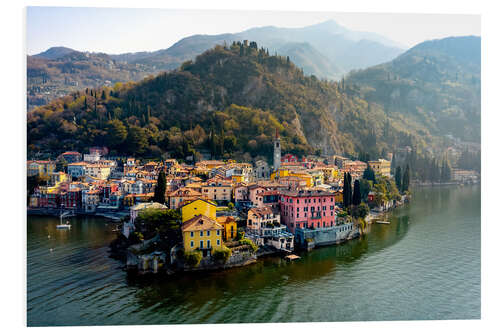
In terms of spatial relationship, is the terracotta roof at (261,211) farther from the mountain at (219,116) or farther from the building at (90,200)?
the mountain at (219,116)

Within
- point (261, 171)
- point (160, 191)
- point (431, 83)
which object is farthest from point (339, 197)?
point (431, 83)

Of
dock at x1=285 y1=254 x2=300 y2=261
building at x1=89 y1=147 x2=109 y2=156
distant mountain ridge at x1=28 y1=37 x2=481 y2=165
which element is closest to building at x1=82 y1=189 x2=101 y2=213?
distant mountain ridge at x1=28 y1=37 x2=481 y2=165

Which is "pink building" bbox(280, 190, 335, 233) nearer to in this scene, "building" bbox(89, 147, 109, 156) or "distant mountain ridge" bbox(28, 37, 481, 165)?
"distant mountain ridge" bbox(28, 37, 481, 165)

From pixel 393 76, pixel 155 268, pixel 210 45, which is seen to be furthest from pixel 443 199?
pixel 393 76

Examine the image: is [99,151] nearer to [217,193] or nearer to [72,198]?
[72,198]

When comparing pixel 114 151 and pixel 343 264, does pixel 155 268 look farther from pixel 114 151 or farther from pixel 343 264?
pixel 114 151

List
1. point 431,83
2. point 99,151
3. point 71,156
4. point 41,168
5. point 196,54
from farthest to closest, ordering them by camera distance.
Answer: point 431,83
point 196,54
point 99,151
point 71,156
point 41,168
